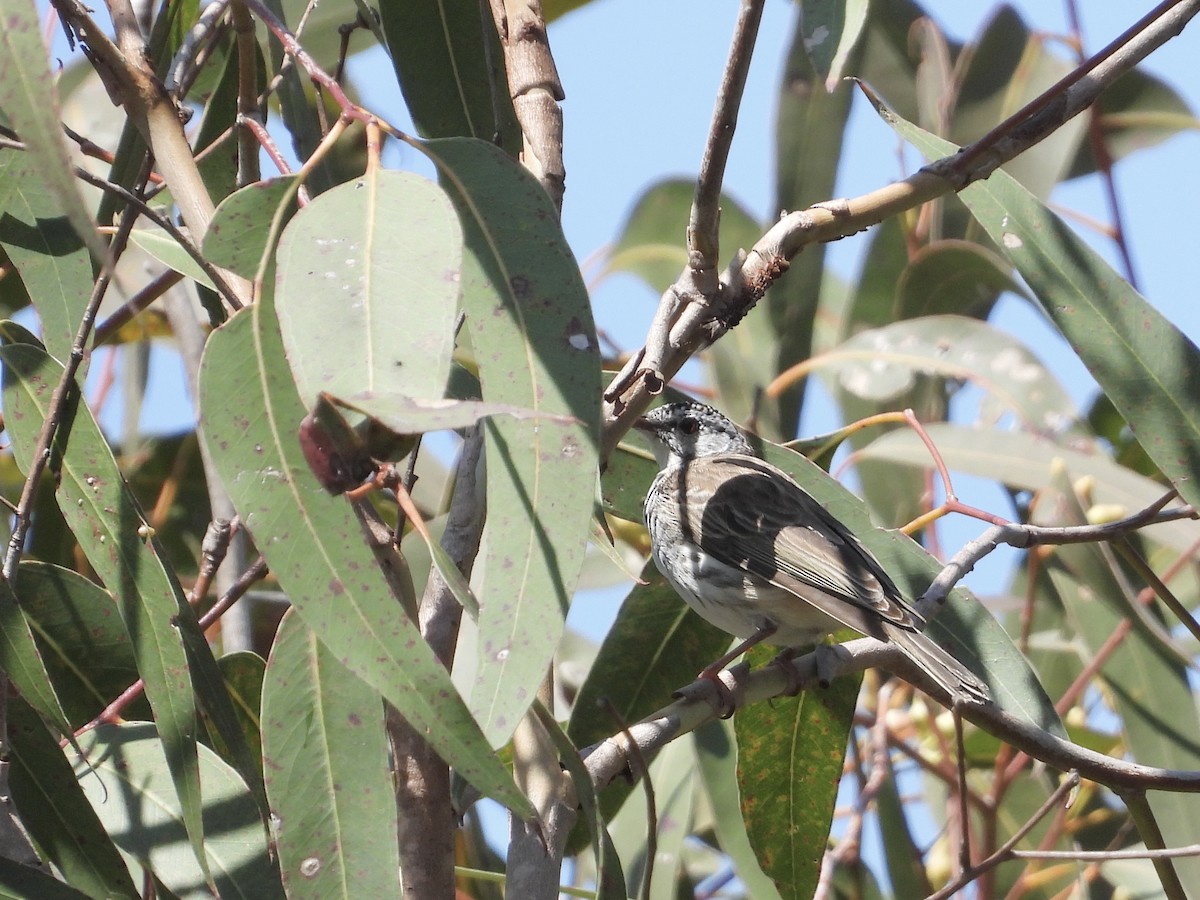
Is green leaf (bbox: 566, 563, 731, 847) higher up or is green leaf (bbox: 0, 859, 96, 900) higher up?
green leaf (bbox: 566, 563, 731, 847)

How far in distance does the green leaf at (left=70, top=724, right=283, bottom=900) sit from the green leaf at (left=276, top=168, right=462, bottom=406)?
0.87 metres

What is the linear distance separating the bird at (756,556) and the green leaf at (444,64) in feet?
2.94

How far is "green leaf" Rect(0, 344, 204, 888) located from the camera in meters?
1.82

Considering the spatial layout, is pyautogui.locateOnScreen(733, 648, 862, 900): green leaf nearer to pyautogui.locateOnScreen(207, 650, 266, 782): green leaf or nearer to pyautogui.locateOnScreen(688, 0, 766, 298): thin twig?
pyautogui.locateOnScreen(207, 650, 266, 782): green leaf

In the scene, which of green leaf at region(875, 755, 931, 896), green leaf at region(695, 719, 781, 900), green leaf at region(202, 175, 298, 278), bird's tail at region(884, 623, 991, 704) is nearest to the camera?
green leaf at region(202, 175, 298, 278)

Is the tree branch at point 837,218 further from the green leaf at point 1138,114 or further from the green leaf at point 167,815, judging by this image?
the green leaf at point 1138,114

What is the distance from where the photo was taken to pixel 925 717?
3865mm

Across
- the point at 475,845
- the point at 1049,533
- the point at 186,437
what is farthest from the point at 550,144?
the point at 186,437

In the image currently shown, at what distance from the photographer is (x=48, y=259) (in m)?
2.19

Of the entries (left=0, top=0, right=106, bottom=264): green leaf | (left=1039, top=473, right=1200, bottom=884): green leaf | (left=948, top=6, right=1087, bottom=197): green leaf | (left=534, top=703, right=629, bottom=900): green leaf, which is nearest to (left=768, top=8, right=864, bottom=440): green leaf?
(left=948, top=6, right=1087, bottom=197): green leaf

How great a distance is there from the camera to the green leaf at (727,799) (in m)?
2.86

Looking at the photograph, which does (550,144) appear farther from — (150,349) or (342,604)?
(150,349)

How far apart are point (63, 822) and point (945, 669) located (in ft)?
4.82

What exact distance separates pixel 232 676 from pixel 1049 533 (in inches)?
57.1
